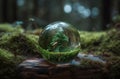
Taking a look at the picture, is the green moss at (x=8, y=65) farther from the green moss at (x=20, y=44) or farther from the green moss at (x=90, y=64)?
the green moss at (x=90, y=64)

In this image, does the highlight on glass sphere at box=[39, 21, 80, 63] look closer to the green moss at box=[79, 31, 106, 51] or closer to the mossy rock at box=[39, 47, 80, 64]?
the mossy rock at box=[39, 47, 80, 64]

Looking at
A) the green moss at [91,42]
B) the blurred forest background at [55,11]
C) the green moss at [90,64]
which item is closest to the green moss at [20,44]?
the green moss at [90,64]

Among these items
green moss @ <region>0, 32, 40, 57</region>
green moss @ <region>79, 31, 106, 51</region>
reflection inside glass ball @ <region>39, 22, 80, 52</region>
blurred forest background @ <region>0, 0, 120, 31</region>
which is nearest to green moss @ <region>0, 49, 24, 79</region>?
green moss @ <region>0, 32, 40, 57</region>

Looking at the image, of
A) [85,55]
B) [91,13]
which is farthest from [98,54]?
[91,13]

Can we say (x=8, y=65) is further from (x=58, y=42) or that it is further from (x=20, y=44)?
(x=58, y=42)

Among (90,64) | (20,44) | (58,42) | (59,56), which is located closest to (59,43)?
(58,42)

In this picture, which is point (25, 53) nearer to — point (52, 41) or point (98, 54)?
point (52, 41)
